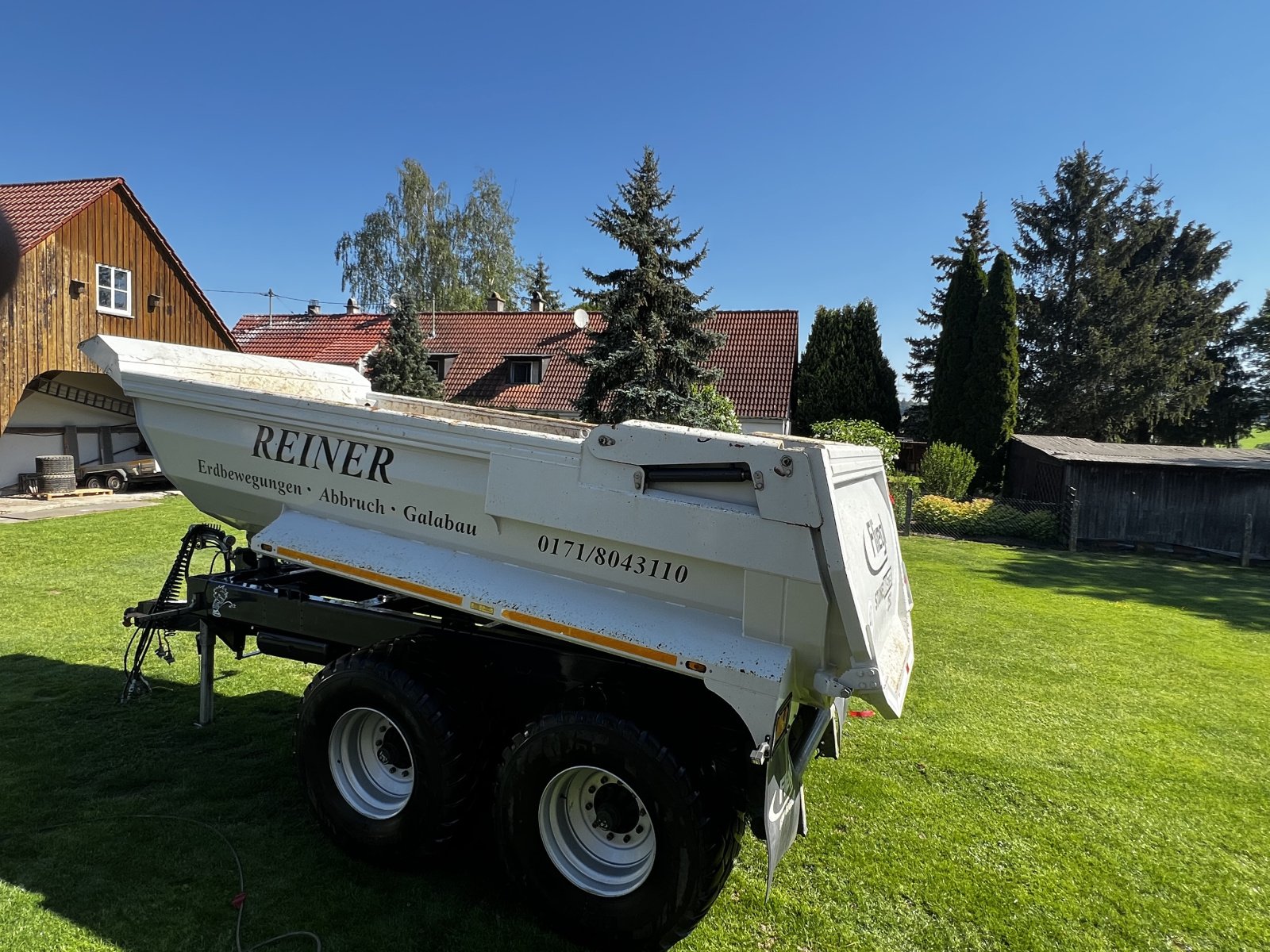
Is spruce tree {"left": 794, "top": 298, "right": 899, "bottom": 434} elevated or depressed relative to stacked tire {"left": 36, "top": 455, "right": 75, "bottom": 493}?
elevated

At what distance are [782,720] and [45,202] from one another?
21.4m

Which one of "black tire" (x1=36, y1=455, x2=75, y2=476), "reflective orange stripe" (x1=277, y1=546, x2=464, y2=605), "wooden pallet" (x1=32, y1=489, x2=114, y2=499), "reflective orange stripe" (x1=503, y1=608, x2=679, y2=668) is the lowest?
"wooden pallet" (x1=32, y1=489, x2=114, y2=499)

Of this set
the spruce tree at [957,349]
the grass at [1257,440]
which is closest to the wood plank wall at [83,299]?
the spruce tree at [957,349]

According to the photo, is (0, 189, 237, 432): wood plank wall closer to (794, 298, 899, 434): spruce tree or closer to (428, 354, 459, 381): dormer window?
(428, 354, 459, 381): dormer window

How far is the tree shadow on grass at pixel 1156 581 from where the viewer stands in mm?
10031

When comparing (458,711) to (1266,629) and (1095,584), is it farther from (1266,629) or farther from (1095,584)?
(1095,584)

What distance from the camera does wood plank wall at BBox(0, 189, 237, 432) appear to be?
14773 mm

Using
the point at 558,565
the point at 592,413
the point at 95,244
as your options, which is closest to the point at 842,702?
the point at 558,565

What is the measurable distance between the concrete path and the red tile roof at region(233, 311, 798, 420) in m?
10.5

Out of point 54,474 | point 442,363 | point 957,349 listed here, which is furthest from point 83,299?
point 957,349

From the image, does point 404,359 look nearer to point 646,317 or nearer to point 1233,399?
point 646,317

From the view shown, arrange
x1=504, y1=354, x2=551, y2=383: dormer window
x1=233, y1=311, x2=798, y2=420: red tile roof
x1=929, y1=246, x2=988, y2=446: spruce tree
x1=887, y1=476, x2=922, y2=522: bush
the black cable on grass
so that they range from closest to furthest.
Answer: the black cable on grass → x1=887, y1=476, x2=922, y2=522: bush → x1=233, y1=311, x2=798, y2=420: red tile roof → x1=929, y1=246, x2=988, y2=446: spruce tree → x1=504, y1=354, x2=551, y2=383: dormer window

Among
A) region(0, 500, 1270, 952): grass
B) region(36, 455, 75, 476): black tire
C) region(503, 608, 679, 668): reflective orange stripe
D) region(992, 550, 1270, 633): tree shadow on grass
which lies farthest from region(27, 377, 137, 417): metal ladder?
region(992, 550, 1270, 633): tree shadow on grass

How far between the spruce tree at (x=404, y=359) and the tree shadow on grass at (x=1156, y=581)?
1937 centimetres
